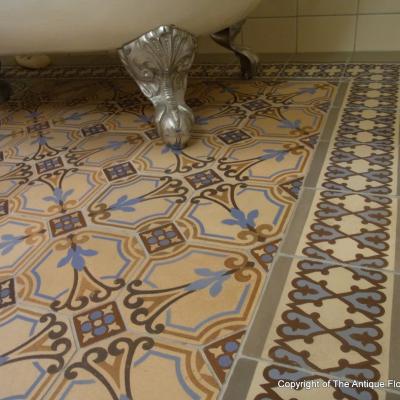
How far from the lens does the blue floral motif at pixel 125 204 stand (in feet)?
2.47

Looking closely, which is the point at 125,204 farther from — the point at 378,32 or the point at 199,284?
the point at 378,32

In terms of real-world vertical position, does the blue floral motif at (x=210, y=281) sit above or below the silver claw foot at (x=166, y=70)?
below

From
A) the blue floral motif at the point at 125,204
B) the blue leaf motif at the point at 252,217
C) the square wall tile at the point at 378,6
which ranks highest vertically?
the square wall tile at the point at 378,6

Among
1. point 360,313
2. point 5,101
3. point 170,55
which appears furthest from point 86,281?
point 5,101

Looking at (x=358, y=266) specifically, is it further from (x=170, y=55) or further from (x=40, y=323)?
(x=170, y=55)

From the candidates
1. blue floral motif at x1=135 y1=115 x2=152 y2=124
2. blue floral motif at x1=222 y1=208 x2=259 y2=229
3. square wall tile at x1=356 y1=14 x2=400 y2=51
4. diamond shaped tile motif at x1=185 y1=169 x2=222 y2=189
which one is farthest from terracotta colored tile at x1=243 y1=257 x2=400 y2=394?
square wall tile at x1=356 y1=14 x2=400 y2=51

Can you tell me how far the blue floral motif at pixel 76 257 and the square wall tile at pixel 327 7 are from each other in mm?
1180

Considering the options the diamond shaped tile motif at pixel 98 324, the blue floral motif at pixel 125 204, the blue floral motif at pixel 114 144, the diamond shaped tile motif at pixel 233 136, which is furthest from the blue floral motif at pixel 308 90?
the diamond shaped tile motif at pixel 98 324

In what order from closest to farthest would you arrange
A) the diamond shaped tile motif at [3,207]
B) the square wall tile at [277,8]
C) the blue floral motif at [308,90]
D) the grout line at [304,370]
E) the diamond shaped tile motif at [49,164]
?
the grout line at [304,370], the diamond shaped tile motif at [3,207], the diamond shaped tile motif at [49,164], the blue floral motif at [308,90], the square wall tile at [277,8]

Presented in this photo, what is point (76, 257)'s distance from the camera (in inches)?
25.5

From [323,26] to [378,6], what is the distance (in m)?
0.18

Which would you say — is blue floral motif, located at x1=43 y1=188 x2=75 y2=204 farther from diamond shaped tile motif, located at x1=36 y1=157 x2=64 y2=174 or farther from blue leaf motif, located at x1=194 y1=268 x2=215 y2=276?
blue leaf motif, located at x1=194 y1=268 x2=215 y2=276

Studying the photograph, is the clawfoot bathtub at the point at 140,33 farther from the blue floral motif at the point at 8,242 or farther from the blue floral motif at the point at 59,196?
the blue floral motif at the point at 8,242

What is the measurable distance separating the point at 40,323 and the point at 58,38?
23.6 inches
